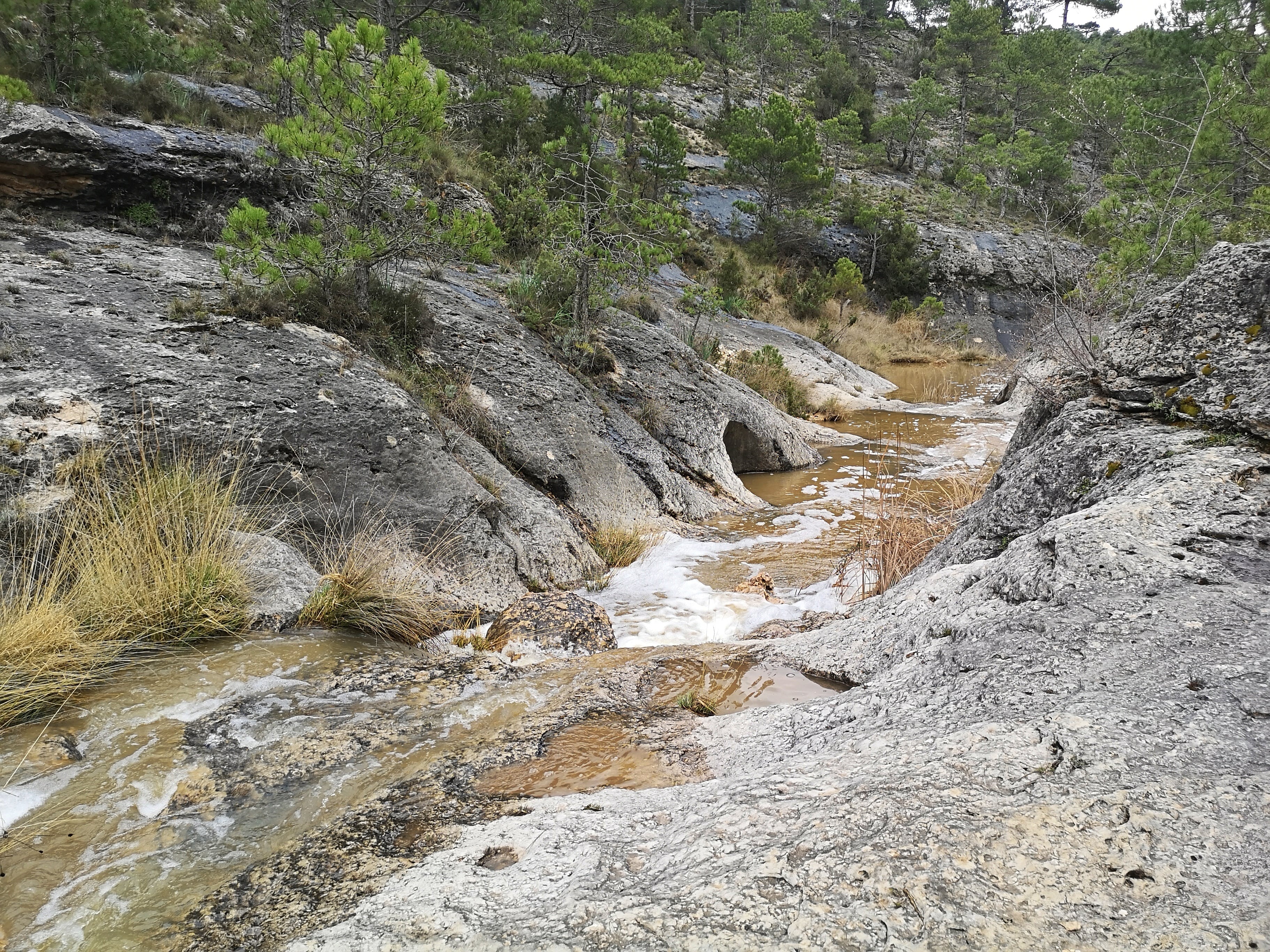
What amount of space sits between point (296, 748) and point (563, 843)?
1.48m

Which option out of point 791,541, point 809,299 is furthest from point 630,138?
point 791,541

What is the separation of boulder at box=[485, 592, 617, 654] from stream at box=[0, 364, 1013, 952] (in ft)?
0.70

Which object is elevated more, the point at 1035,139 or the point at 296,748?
the point at 1035,139

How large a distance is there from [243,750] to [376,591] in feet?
4.74

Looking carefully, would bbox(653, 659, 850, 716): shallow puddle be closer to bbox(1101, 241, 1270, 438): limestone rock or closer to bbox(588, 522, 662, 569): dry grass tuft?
bbox(1101, 241, 1270, 438): limestone rock

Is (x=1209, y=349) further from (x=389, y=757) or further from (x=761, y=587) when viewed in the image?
(x=389, y=757)

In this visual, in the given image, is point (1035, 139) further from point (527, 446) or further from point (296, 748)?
point (296, 748)

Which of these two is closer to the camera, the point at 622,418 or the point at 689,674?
the point at 689,674

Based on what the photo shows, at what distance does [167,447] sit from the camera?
4363 millimetres

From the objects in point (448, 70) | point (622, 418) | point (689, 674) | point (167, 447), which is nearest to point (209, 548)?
point (167, 447)

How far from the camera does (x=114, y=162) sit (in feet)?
22.9

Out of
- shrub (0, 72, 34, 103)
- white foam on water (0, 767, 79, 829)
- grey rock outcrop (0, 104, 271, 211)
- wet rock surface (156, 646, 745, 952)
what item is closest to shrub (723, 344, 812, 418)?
grey rock outcrop (0, 104, 271, 211)

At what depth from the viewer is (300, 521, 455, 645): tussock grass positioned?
3977mm

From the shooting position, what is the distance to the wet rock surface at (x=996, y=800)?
1.28 m
